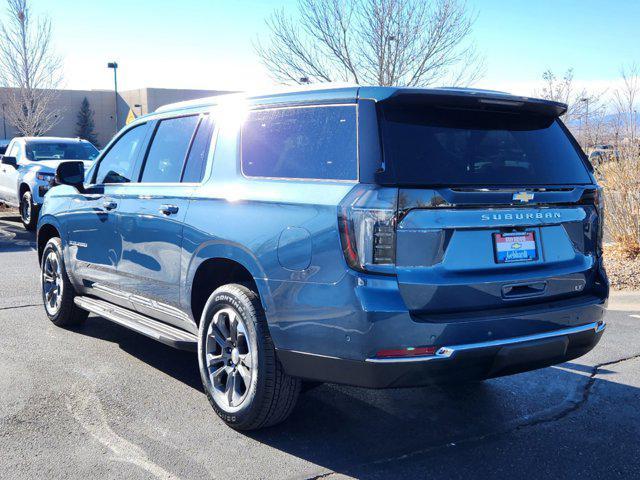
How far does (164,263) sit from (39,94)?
23.9m

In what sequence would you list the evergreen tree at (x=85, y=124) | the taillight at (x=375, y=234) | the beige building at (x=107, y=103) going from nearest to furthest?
the taillight at (x=375, y=234) < the beige building at (x=107, y=103) < the evergreen tree at (x=85, y=124)

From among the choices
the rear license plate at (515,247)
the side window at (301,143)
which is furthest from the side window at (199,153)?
the rear license plate at (515,247)

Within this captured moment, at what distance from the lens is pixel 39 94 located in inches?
1029

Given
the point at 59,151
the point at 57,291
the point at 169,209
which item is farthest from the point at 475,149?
the point at 59,151

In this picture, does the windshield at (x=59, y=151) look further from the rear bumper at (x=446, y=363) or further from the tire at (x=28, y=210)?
the rear bumper at (x=446, y=363)

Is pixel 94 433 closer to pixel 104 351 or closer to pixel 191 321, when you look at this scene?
pixel 191 321

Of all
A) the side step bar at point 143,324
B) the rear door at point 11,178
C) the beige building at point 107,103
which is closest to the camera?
the side step bar at point 143,324

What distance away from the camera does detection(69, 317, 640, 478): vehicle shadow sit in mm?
3902

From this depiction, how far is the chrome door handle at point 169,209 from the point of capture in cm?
470

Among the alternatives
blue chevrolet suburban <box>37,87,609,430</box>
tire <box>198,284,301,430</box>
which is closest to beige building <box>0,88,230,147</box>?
blue chevrolet suburban <box>37,87,609,430</box>

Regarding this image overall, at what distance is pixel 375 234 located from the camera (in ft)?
11.2

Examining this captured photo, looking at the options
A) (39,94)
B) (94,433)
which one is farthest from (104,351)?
(39,94)

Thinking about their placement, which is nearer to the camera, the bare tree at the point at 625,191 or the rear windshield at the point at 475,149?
the rear windshield at the point at 475,149

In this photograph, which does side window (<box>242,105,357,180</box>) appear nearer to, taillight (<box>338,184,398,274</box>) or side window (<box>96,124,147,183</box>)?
taillight (<box>338,184,398,274</box>)
